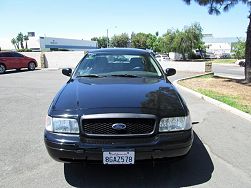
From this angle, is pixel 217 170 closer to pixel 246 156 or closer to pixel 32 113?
pixel 246 156

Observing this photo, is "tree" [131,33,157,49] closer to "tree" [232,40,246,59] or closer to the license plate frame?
"tree" [232,40,246,59]

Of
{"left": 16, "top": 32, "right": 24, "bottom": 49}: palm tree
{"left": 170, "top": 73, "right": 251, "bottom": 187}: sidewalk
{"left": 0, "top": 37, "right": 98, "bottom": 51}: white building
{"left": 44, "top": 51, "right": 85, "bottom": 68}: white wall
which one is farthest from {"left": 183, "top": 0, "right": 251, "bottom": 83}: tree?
{"left": 16, "top": 32, "right": 24, "bottom": 49}: palm tree

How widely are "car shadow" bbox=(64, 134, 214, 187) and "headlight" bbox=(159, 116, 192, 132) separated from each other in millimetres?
377

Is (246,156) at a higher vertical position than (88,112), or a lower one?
lower

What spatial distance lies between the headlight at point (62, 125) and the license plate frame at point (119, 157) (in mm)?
446

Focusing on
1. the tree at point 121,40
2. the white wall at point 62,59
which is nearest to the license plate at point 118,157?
the white wall at point 62,59

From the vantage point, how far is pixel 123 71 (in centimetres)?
555

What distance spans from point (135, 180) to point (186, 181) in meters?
0.61

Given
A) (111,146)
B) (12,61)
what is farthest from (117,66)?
(12,61)

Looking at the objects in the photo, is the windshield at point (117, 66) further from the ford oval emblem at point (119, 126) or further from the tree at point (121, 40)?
the tree at point (121, 40)

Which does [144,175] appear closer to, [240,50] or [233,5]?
[233,5]

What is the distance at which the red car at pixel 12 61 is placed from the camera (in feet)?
72.7

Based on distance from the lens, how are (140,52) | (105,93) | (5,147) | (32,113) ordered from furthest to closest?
(32,113)
(140,52)
(5,147)
(105,93)

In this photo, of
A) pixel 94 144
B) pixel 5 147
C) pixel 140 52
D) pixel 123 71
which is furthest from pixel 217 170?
pixel 5 147
